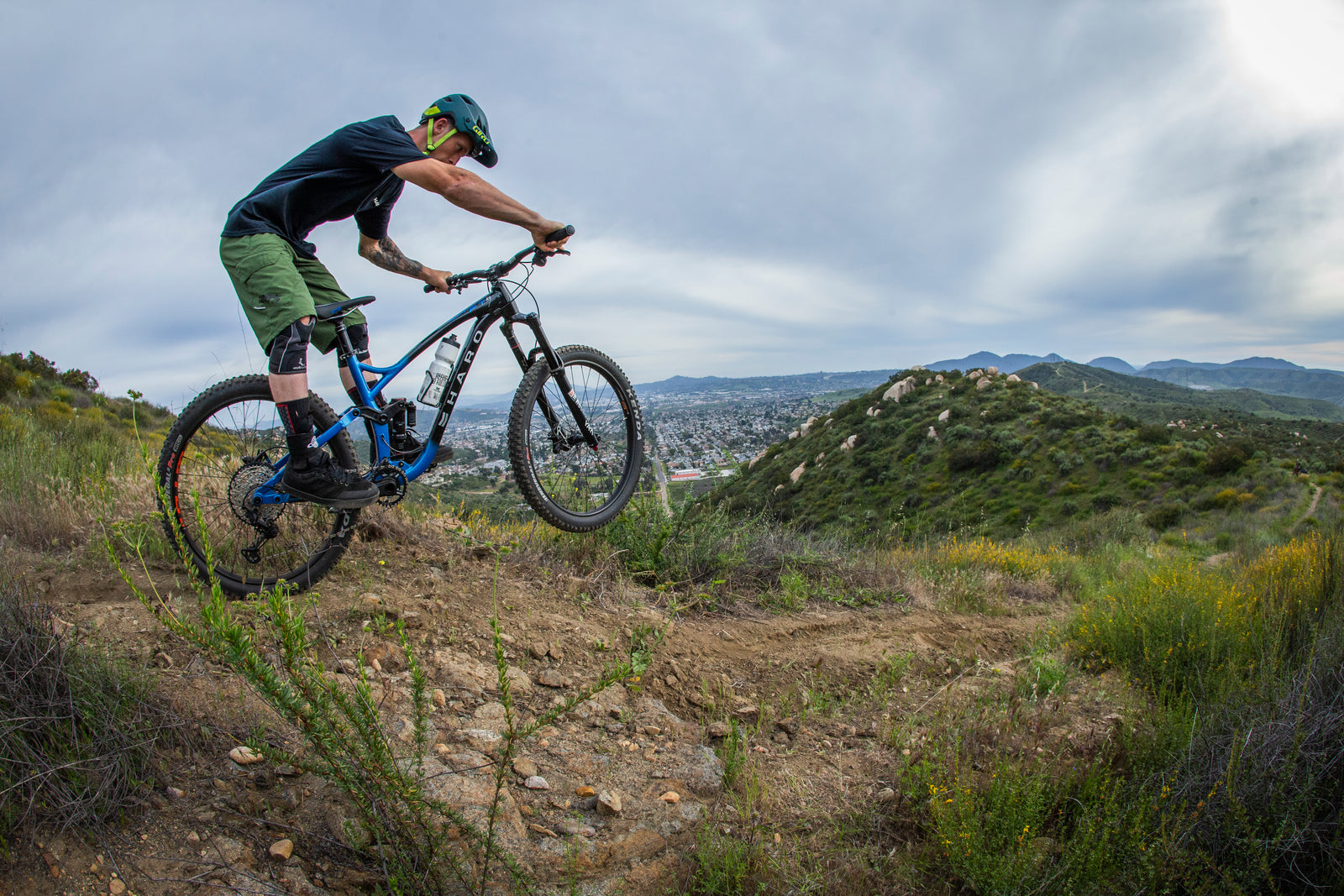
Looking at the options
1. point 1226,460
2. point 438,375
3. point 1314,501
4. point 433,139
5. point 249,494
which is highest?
point 433,139

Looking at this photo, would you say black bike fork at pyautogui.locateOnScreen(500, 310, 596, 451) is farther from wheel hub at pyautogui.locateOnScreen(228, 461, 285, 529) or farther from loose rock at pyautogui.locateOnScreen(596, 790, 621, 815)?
loose rock at pyautogui.locateOnScreen(596, 790, 621, 815)

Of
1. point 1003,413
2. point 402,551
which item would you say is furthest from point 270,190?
point 1003,413

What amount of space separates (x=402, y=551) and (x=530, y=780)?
227 cm

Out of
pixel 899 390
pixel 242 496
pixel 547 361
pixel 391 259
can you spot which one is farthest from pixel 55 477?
pixel 899 390

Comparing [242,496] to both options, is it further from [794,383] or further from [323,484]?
[794,383]

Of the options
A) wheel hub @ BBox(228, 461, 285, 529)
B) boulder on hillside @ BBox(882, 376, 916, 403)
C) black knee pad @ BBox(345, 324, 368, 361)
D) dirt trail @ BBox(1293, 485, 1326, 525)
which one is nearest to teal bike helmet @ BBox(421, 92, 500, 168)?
black knee pad @ BBox(345, 324, 368, 361)

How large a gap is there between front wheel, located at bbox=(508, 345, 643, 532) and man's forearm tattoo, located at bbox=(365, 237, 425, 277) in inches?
38.0

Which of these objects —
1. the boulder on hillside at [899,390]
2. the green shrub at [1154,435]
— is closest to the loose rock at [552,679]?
the green shrub at [1154,435]

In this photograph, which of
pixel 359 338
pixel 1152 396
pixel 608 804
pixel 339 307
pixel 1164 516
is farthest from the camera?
pixel 1152 396

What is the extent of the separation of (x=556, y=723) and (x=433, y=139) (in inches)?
121

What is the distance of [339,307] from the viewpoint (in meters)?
3.52

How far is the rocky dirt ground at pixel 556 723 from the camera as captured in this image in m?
1.84

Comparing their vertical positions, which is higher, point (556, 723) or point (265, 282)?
point (265, 282)

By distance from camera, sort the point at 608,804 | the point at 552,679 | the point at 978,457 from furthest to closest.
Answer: the point at 978,457 < the point at 552,679 < the point at 608,804
